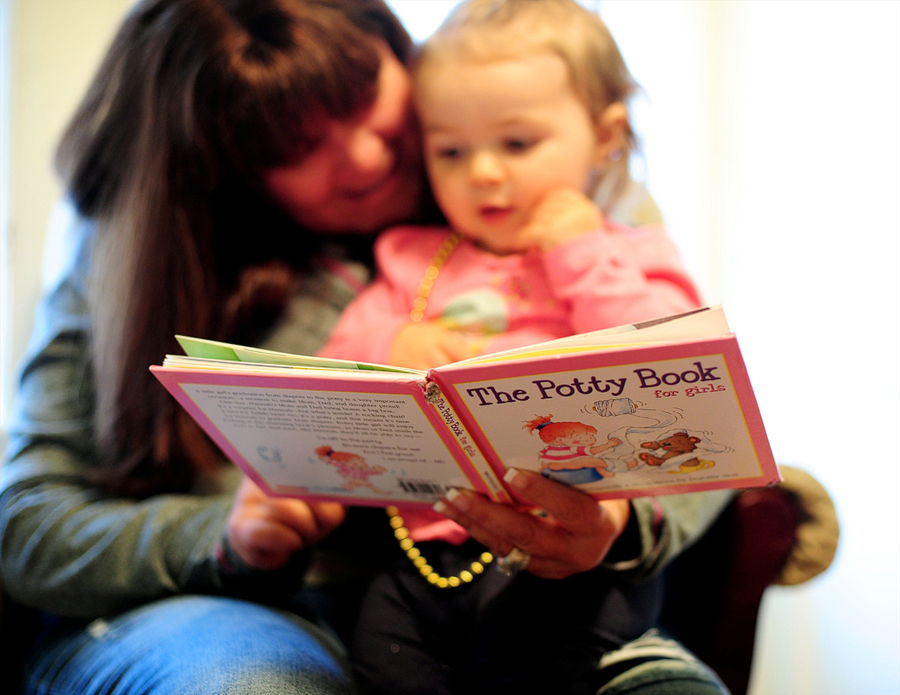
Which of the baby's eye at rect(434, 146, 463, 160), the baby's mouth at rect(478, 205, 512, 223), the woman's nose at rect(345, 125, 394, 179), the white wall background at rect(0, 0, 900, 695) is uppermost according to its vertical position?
the woman's nose at rect(345, 125, 394, 179)

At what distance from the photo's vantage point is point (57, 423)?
109 centimetres

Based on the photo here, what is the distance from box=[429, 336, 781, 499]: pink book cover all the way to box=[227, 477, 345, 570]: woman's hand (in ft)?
0.99

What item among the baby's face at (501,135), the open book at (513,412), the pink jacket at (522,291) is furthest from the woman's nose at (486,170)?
the open book at (513,412)

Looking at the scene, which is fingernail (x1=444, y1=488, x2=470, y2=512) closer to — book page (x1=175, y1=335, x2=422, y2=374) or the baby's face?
book page (x1=175, y1=335, x2=422, y2=374)

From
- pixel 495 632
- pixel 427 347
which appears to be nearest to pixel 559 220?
pixel 427 347

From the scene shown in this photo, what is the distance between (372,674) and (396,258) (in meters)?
0.57

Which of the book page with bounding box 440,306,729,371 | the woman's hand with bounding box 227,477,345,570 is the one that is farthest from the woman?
the book page with bounding box 440,306,729,371

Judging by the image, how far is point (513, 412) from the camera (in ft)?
2.06

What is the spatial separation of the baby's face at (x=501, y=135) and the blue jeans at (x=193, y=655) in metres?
0.58

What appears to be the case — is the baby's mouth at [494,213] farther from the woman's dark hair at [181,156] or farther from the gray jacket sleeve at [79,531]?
the gray jacket sleeve at [79,531]

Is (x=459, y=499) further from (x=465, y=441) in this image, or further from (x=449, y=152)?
(x=449, y=152)

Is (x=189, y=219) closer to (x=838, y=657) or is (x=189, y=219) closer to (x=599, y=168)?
(x=599, y=168)

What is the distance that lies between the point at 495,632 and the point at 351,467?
0.86ft

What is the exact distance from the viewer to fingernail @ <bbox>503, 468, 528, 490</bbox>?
69 cm
